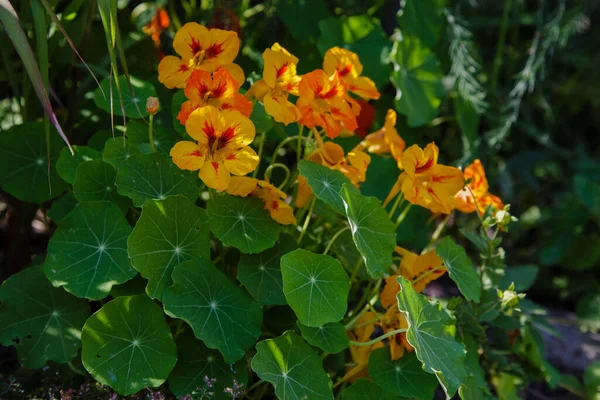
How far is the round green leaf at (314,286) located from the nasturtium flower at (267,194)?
13 centimetres

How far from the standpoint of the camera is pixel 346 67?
1610mm

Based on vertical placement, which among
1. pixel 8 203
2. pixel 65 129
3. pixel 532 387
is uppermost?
pixel 65 129

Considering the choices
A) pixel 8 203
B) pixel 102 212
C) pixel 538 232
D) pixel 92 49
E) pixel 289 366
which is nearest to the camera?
pixel 289 366

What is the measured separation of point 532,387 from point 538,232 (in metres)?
0.89

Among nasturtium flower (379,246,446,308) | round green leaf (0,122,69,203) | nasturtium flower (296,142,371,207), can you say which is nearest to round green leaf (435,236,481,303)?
nasturtium flower (379,246,446,308)

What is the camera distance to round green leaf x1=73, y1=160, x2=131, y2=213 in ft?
5.08

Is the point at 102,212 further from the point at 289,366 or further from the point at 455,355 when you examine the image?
the point at 455,355

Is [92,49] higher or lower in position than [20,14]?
lower

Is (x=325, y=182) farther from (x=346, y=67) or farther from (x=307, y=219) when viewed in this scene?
(x=346, y=67)

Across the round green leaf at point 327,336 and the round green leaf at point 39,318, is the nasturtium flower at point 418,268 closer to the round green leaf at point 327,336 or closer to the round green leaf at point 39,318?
the round green leaf at point 327,336

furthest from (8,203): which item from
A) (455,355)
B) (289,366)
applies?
(455,355)

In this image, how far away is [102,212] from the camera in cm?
150

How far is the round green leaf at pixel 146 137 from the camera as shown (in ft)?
5.32

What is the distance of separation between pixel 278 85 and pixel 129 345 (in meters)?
0.66
